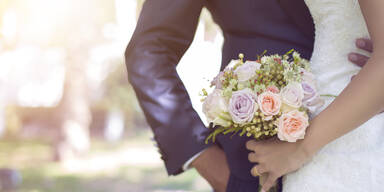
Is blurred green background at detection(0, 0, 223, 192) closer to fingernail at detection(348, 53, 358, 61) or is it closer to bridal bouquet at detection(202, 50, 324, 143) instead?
bridal bouquet at detection(202, 50, 324, 143)

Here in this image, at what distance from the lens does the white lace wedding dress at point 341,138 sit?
164cm

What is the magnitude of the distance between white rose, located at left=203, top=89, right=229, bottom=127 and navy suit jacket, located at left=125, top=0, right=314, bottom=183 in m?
0.39

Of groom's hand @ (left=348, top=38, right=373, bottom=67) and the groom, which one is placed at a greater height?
groom's hand @ (left=348, top=38, right=373, bottom=67)

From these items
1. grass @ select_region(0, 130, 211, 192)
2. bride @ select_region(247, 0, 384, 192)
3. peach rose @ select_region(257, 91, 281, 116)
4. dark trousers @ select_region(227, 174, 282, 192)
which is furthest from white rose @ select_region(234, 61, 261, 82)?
grass @ select_region(0, 130, 211, 192)

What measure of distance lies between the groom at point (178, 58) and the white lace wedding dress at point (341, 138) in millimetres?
183

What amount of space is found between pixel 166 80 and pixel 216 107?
0.70 meters

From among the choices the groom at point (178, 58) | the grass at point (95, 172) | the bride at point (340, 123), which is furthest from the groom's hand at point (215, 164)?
the grass at point (95, 172)

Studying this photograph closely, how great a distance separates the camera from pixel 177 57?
7.93 feet

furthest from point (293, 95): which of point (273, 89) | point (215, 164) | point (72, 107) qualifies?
point (72, 107)

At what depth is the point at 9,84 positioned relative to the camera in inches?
547

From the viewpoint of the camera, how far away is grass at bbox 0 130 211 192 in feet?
29.4

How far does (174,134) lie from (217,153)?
0.22 metres

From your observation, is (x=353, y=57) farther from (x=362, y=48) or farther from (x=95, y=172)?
(x=95, y=172)

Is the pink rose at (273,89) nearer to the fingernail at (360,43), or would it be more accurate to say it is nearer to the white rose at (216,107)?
the white rose at (216,107)
